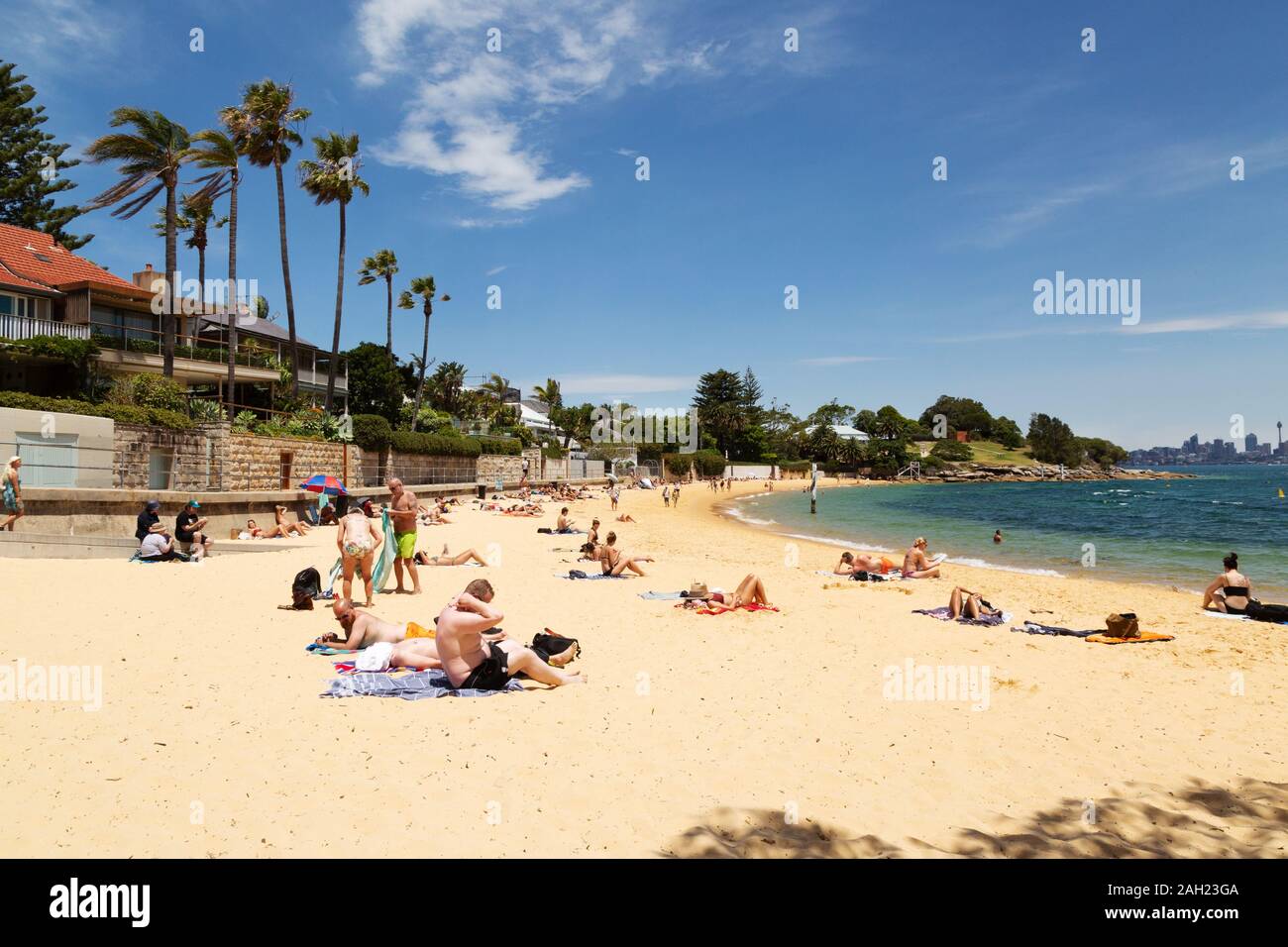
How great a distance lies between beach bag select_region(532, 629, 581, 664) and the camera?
272 inches

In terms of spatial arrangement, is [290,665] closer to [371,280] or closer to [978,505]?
[371,280]

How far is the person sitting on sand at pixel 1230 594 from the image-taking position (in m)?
11.2

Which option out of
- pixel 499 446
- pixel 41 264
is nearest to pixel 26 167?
pixel 41 264

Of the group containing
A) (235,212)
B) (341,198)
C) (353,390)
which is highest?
(341,198)

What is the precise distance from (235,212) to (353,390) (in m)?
16.2

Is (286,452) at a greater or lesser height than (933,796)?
greater

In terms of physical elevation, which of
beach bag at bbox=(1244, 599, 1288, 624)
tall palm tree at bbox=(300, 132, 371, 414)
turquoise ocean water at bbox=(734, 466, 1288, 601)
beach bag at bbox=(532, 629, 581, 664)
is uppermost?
tall palm tree at bbox=(300, 132, 371, 414)

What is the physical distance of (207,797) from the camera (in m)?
3.93

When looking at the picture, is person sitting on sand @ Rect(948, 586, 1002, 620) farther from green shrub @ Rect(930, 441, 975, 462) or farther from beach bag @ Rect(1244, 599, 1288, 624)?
green shrub @ Rect(930, 441, 975, 462)

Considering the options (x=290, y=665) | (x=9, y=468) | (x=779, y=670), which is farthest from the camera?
(x=9, y=468)

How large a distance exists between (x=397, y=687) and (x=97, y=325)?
89.7 ft

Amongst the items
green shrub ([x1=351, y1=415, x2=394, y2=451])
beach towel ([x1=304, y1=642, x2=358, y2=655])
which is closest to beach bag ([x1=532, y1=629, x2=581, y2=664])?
beach towel ([x1=304, y1=642, x2=358, y2=655])

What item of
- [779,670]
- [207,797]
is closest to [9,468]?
[207,797]

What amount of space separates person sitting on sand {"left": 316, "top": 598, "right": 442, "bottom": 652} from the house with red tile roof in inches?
834
